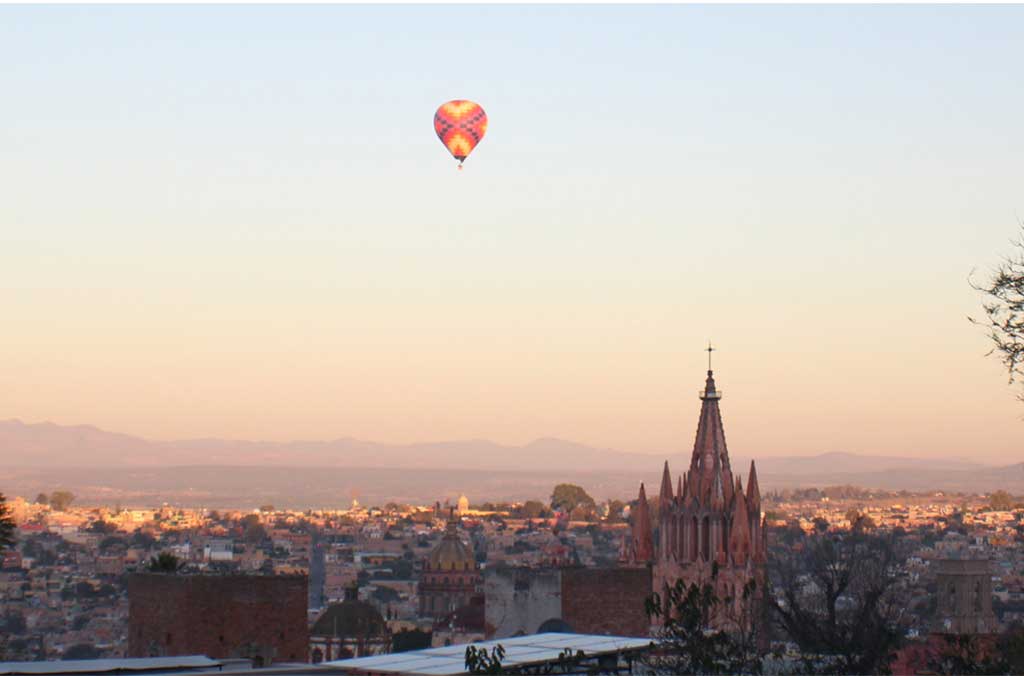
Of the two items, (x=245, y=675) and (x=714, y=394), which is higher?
(x=714, y=394)

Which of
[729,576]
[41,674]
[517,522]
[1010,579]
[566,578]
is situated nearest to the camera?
[41,674]

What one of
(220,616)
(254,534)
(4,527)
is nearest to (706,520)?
(4,527)

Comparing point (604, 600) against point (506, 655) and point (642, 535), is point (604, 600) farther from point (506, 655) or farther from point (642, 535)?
point (642, 535)

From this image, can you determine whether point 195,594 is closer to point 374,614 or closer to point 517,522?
point 374,614

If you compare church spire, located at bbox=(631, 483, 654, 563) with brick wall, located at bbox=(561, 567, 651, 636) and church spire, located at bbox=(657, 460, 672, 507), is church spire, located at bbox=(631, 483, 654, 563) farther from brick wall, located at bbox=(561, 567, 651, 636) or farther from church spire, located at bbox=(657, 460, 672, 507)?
brick wall, located at bbox=(561, 567, 651, 636)

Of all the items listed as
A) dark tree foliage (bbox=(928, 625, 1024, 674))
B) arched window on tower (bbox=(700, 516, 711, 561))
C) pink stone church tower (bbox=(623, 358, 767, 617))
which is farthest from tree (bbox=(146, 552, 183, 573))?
arched window on tower (bbox=(700, 516, 711, 561))

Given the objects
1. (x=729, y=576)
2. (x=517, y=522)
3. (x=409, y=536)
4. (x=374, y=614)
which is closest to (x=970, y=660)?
(x=374, y=614)

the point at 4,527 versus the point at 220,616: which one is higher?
the point at 4,527
